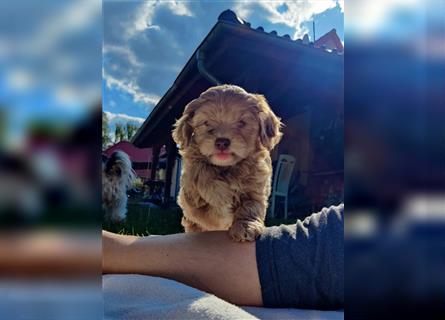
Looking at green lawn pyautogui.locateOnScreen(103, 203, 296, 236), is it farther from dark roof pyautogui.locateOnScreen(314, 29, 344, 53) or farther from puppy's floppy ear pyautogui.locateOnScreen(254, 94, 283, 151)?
dark roof pyautogui.locateOnScreen(314, 29, 344, 53)

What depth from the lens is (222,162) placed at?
32.6 inches

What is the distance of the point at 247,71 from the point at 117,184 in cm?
43

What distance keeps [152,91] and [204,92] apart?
229 millimetres

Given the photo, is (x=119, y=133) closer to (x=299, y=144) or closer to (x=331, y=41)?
(x=331, y=41)

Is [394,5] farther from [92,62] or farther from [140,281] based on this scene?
[140,281]

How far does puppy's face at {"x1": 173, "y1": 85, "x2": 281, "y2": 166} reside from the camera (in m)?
0.81

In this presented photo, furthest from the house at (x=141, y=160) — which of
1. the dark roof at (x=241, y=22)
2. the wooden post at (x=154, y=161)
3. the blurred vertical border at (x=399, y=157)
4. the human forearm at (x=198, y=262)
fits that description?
the blurred vertical border at (x=399, y=157)

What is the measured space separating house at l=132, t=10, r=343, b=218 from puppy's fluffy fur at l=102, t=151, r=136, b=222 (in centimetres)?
6

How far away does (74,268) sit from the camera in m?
0.32

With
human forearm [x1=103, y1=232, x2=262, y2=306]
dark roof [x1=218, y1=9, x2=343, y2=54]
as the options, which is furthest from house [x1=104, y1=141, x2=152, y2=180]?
dark roof [x1=218, y1=9, x2=343, y2=54]

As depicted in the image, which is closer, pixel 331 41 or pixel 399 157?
pixel 399 157

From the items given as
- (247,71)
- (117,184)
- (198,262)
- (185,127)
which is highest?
(247,71)

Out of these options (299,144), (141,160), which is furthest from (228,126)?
(141,160)

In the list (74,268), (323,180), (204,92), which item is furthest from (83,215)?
(204,92)
